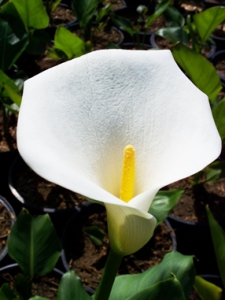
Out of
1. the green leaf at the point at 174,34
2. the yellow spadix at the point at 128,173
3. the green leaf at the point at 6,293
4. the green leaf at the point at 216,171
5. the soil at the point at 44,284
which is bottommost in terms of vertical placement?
the green leaf at the point at 216,171

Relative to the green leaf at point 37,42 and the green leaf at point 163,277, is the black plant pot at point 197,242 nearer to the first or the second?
the green leaf at point 163,277

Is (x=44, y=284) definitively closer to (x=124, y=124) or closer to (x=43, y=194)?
(x=43, y=194)

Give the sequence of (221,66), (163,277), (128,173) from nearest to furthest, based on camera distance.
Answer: (128,173), (163,277), (221,66)

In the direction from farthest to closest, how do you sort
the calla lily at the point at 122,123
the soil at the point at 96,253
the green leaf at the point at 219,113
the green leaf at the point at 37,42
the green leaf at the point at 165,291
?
the green leaf at the point at 37,42 → the soil at the point at 96,253 → the green leaf at the point at 219,113 → the green leaf at the point at 165,291 → the calla lily at the point at 122,123

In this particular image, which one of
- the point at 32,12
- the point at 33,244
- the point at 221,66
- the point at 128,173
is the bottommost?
the point at 221,66

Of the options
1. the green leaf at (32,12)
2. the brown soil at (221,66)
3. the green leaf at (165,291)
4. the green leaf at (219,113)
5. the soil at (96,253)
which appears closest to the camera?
the green leaf at (165,291)

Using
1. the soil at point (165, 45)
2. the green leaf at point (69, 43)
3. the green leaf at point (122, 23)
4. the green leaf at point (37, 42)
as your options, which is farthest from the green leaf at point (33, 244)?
the soil at point (165, 45)

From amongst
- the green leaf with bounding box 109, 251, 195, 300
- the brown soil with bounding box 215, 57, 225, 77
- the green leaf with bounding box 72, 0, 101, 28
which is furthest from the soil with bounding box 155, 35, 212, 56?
the green leaf with bounding box 109, 251, 195, 300

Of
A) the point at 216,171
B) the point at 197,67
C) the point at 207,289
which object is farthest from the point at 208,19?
the point at 207,289
